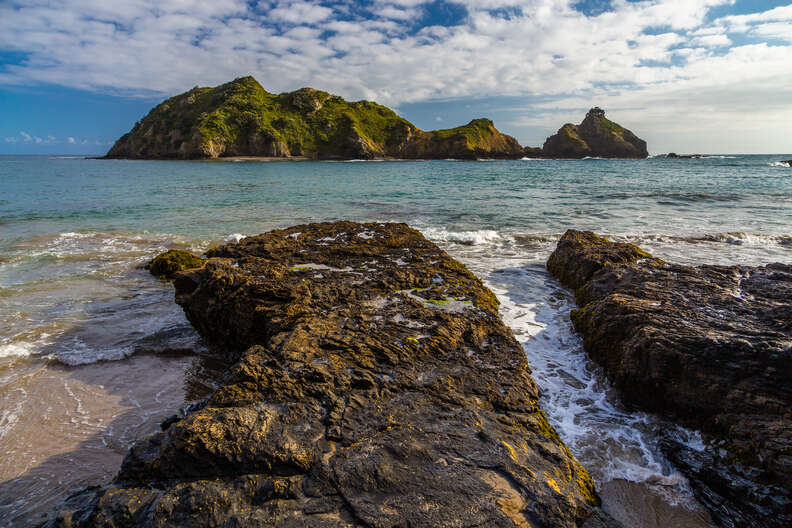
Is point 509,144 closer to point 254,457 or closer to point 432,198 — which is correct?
point 432,198

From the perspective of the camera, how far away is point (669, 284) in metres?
5.26

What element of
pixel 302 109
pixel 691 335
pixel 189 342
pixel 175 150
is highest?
pixel 302 109

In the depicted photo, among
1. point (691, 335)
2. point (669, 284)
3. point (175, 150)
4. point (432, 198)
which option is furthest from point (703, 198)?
point (175, 150)

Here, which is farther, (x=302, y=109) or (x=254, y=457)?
(x=302, y=109)

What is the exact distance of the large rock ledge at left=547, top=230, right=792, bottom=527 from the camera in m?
2.74

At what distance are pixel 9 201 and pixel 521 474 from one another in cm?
2824

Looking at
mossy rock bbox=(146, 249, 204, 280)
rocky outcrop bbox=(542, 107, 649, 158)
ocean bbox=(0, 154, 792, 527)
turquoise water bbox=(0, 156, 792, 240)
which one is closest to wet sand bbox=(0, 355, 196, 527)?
ocean bbox=(0, 154, 792, 527)

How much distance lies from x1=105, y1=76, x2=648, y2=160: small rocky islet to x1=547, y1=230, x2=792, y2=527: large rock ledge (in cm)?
10101

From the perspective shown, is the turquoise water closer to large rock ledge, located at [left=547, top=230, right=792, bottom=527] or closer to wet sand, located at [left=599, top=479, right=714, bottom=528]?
large rock ledge, located at [left=547, top=230, right=792, bottom=527]

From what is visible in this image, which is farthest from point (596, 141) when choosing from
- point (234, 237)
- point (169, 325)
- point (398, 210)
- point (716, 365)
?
point (169, 325)

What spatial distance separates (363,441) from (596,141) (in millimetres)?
144578

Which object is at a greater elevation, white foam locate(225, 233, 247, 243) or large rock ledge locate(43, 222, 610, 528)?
white foam locate(225, 233, 247, 243)

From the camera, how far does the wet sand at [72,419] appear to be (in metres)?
3.04

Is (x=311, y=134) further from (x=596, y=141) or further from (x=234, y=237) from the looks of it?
(x=234, y=237)
